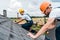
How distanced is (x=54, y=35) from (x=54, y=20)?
0.46m

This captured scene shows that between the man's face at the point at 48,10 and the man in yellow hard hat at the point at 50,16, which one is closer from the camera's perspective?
the man in yellow hard hat at the point at 50,16

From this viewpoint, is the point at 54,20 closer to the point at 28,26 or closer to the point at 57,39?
the point at 57,39

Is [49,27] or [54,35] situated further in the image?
[54,35]

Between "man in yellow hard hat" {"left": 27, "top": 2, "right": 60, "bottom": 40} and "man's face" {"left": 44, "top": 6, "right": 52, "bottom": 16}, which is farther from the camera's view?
"man's face" {"left": 44, "top": 6, "right": 52, "bottom": 16}

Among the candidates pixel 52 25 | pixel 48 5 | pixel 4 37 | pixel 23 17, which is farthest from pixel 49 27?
pixel 23 17

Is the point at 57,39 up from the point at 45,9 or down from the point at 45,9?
down

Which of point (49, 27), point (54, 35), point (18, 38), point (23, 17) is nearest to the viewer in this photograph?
point (49, 27)

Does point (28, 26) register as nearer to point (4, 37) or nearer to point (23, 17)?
point (23, 17)

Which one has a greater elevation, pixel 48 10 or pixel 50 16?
pixel 48 10

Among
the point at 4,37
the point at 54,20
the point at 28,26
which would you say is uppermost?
the point at 54,20

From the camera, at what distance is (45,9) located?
15.8ft

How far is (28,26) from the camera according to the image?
13.5 metres

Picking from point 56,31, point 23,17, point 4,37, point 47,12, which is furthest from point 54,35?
point 23,17

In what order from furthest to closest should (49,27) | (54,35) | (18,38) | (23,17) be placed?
(23,17), (18,38), (54,35), (49,27)
